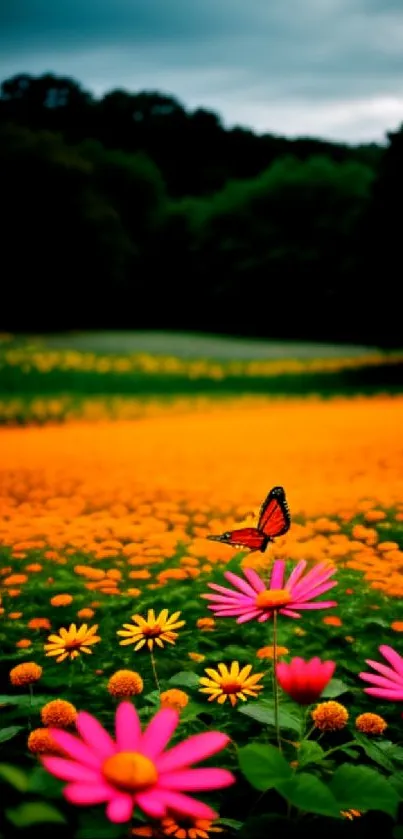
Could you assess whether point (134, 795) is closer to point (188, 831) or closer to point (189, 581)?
point (188, 831)

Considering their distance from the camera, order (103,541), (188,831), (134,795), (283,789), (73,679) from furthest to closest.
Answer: (103,541) < (73,679) < (188,831) < (283,789) < (134,795)

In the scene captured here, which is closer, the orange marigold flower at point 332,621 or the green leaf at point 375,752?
the green leaf at point 375,752

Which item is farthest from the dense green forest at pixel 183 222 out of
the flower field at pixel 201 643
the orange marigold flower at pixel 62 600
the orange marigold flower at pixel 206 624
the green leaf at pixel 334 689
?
the green leaf at pixel 334 689

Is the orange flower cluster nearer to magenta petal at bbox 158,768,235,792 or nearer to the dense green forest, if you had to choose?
magenta petal at bbox 158,768,235,792

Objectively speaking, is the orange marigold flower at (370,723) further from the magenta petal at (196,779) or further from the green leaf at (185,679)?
the magenta petal at (196,779)

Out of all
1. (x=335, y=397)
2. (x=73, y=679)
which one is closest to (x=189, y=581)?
(x=73, y=679)

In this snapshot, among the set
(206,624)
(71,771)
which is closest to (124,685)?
(71,771)

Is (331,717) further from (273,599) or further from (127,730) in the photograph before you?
(127,730)
